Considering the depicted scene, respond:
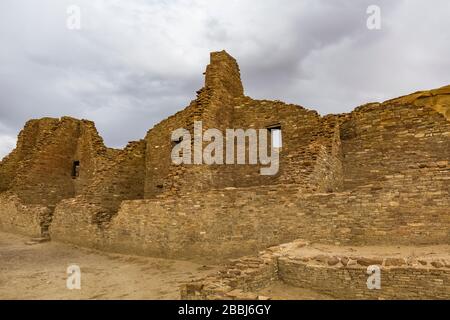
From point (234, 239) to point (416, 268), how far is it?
500 centimetres

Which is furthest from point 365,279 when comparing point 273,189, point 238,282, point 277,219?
point 273,189

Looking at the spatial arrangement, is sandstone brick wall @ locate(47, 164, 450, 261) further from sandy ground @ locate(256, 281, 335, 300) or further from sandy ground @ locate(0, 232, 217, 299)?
sandy ground @ locate(256, 281, 335, 300)

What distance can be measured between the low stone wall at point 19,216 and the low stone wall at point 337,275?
1289cm

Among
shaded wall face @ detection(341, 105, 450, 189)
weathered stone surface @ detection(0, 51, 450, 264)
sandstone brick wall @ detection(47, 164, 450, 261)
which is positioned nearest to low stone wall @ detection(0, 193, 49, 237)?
weathered stone surface @ detection(0, 51, 450, 264)

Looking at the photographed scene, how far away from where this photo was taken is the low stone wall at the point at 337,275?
626 centimetres

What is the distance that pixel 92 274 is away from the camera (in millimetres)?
9938

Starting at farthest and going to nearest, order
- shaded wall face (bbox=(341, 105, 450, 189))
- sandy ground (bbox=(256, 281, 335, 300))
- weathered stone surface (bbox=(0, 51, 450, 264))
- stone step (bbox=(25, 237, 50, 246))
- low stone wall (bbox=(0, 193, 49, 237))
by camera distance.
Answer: low stone wall (bbox=(0, 193, 49, 237))
stone step (bbox=(25, 237, 50, 246))
shaded wall face (bbox=(341, 105, 450, 189))
weathered stone surface (bbox=(0, 51, 450, 264))
sandy ground (bbox=(256, 281, 335, 300))

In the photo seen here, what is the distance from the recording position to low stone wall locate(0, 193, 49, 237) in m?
17.0

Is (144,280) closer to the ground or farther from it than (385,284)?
closer to the ground

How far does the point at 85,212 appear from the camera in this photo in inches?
574

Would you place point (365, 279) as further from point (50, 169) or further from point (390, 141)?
point (50, 169)

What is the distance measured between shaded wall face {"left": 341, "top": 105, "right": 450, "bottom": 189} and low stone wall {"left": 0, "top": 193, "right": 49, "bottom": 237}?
46.7 ft
